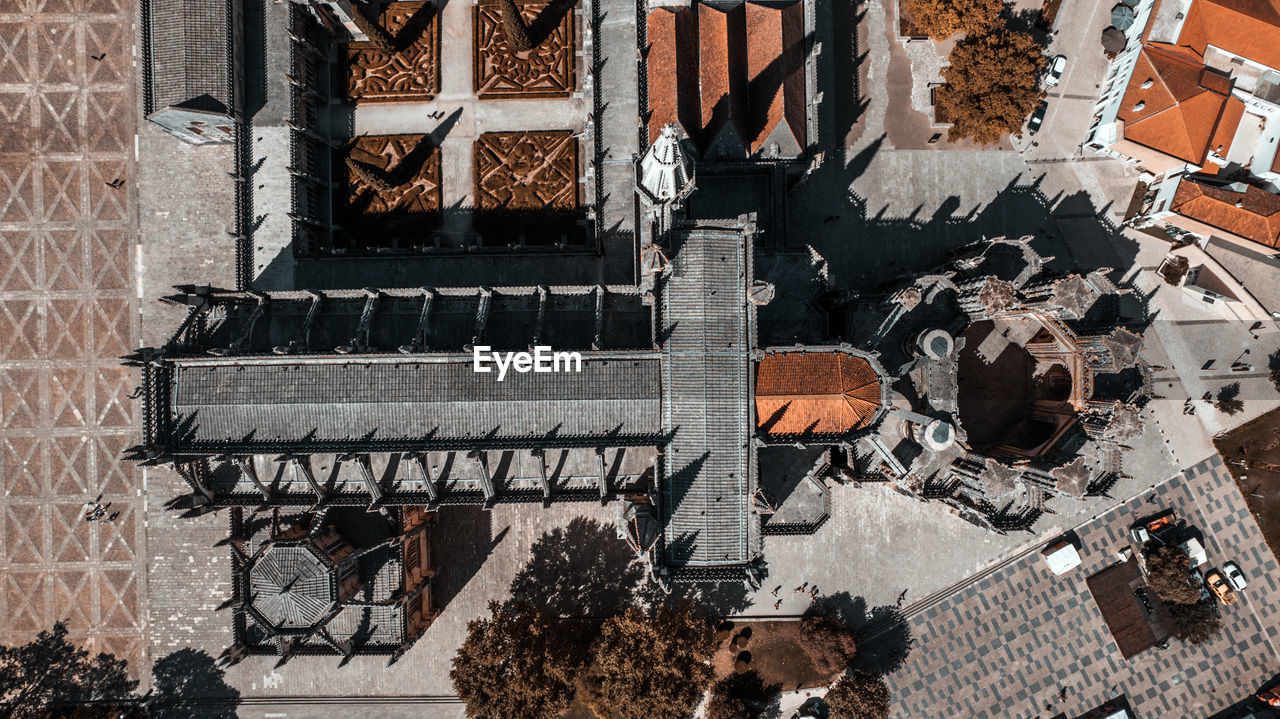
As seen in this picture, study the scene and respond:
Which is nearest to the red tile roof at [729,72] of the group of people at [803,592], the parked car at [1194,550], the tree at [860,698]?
the group of people at [803,592]

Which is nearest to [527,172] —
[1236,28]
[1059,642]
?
[1236,28]

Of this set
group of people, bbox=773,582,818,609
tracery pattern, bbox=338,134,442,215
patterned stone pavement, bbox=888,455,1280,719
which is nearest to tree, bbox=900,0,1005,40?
tracery pattern, bbox=338,134,442,215

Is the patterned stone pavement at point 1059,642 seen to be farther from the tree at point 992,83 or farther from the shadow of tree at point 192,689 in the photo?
the shadow of tree at point 192,689

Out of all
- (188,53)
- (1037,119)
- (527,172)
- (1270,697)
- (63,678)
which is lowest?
(1270,697)

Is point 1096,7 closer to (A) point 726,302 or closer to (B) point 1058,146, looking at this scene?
(B) point 1058,146

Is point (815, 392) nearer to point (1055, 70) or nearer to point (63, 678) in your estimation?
point (1055, 70)

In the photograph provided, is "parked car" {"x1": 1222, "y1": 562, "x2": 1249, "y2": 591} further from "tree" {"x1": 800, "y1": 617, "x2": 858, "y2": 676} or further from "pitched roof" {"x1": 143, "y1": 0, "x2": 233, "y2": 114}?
"pitched roof" {"x1": 143, "y1": 0, "x2": 233, "y2": 114}
